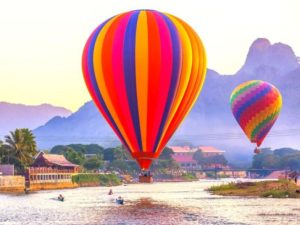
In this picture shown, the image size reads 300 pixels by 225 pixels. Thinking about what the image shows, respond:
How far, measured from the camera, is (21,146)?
175 m

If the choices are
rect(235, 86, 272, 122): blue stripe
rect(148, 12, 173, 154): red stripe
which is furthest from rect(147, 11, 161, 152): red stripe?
rect(235, 86, 272, 122): blue stripe

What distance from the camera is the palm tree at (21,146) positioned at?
173250 millimetres

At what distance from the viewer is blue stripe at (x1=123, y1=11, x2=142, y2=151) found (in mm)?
71375

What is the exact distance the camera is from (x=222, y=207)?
101 metres

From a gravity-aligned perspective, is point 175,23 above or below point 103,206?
above

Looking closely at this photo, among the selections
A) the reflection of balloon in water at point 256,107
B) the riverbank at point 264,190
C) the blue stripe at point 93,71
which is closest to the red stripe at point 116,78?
the blue stripe at point 93,71

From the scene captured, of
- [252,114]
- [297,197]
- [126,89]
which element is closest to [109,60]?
[126,89]

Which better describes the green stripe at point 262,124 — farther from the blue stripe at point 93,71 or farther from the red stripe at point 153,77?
the red stripe at point 153,77

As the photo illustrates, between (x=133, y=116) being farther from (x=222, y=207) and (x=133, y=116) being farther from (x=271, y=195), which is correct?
(x=271, y=195)

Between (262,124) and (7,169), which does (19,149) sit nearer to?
(7,169)

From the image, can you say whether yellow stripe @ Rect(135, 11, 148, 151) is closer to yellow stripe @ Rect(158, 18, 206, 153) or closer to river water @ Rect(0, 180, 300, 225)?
yellow stripe @ Rect(158, 18, 206, 153)

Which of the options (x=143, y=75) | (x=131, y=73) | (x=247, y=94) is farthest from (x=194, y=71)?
(x=247, y=94)

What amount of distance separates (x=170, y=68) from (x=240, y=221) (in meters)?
19.6

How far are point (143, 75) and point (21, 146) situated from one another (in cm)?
10821
